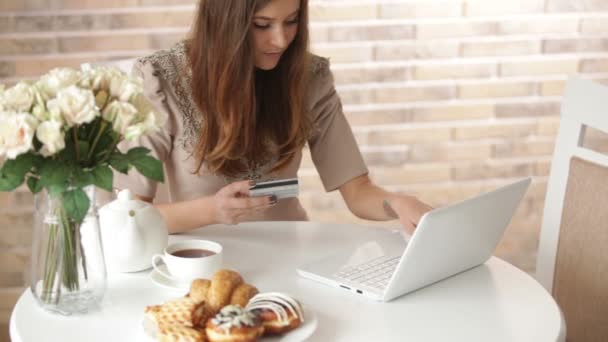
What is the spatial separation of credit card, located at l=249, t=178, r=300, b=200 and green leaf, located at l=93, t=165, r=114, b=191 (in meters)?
0.48

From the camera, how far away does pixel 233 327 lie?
1.16 meters

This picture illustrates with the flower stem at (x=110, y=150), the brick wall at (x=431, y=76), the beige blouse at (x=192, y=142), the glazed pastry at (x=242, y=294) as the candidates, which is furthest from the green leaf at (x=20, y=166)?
the brick wall at (x=431, y=76)

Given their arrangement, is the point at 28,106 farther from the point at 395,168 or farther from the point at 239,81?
the point at 395,168

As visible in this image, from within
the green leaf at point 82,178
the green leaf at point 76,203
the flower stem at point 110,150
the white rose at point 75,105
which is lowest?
the green leaf at point 76,203

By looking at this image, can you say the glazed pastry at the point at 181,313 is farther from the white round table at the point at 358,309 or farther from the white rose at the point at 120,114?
the white rose at the point at 120,114

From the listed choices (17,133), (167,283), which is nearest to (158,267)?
(167,283)

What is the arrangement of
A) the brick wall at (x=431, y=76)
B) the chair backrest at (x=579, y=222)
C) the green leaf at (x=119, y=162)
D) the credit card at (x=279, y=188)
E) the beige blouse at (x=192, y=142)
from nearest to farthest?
the green leaf at (x=119, y=162) → the credit card at (x=279, y=188) → the chair backrest at (x=579, y=222) → the beige blouse at (x=192, y=142) → the brick wall at (x=431, y=76)

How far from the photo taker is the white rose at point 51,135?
115cm

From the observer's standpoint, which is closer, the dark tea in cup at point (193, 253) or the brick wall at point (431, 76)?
the dark tea in cup at point (193, 253)

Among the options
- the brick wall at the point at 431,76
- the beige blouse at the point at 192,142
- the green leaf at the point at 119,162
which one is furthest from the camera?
the brick wall at the point at 431,76

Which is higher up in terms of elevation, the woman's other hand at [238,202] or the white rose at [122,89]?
the white rose at [122,89]

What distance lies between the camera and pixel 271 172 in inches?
81.0

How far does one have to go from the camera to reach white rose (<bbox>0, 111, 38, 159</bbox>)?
1.16 m

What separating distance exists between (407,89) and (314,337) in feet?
6.23
